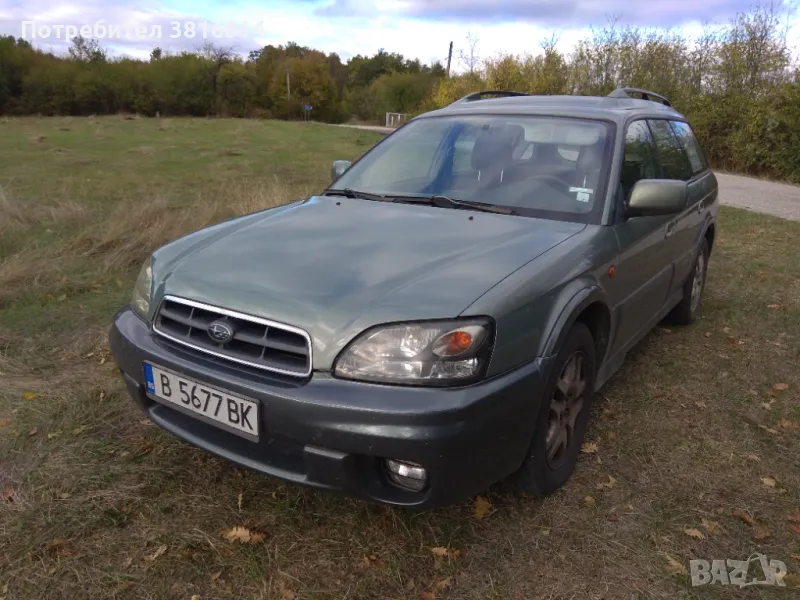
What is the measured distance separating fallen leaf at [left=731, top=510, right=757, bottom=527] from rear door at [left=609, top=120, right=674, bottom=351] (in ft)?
2.90

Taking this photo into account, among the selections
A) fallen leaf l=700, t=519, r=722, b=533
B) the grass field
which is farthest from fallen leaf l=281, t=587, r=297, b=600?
fallen leaf l=700, t=519, r=722, b=533

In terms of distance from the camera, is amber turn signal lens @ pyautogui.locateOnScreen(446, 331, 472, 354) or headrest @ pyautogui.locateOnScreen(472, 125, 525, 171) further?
headrest @ pyautogui.locateOnScreen(472, 125, 525, 171)

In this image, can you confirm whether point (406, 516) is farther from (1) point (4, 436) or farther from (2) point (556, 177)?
(1) point (4, 436)

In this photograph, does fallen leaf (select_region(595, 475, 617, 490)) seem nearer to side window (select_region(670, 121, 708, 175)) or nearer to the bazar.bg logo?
the bazar.bg logo

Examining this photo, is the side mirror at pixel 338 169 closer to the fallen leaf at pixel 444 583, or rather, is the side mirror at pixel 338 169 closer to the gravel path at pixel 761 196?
the fallen leaf at pixel 444 583

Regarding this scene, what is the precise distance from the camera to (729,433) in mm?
3303

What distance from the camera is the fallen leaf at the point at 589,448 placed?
3076mm

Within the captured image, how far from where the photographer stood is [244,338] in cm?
213

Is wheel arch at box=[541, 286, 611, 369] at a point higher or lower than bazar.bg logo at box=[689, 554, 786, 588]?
higher

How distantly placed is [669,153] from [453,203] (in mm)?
1809

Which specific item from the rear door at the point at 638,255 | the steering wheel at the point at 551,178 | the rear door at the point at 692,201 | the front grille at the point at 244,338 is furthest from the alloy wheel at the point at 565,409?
the rear door at the point at 692,201

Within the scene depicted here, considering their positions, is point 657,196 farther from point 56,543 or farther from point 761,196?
point 761,196

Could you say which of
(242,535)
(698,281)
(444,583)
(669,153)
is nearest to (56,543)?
(242,535)

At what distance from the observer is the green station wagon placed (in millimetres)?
1992
